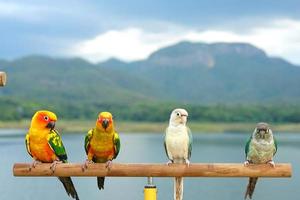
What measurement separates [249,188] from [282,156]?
29518mm

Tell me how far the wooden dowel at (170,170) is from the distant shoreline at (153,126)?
2552 inches

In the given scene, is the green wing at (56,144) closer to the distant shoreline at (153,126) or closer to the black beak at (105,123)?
the black beak at (105,123)

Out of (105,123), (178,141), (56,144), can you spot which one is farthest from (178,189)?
(56,144)

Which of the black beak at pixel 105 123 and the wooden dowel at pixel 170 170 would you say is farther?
the black beak at pixel 105 123

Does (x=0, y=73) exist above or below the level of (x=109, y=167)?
above

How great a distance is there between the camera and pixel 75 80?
188750 mm

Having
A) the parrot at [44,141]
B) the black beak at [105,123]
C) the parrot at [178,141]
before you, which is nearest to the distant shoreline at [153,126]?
the parrot at [44,141]

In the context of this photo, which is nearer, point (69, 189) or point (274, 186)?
point (69, 189)

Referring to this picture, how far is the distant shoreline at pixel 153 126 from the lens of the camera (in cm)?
7350

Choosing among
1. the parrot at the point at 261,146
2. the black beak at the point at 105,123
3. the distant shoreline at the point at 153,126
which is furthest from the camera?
the distant shoreline at the point at 153,126

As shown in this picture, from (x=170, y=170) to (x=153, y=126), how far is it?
2827 inches

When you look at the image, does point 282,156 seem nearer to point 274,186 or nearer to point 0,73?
point 274,186

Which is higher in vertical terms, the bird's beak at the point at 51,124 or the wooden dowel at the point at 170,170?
the bird's beak at the point at 51,124

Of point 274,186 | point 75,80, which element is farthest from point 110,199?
point 75,80
